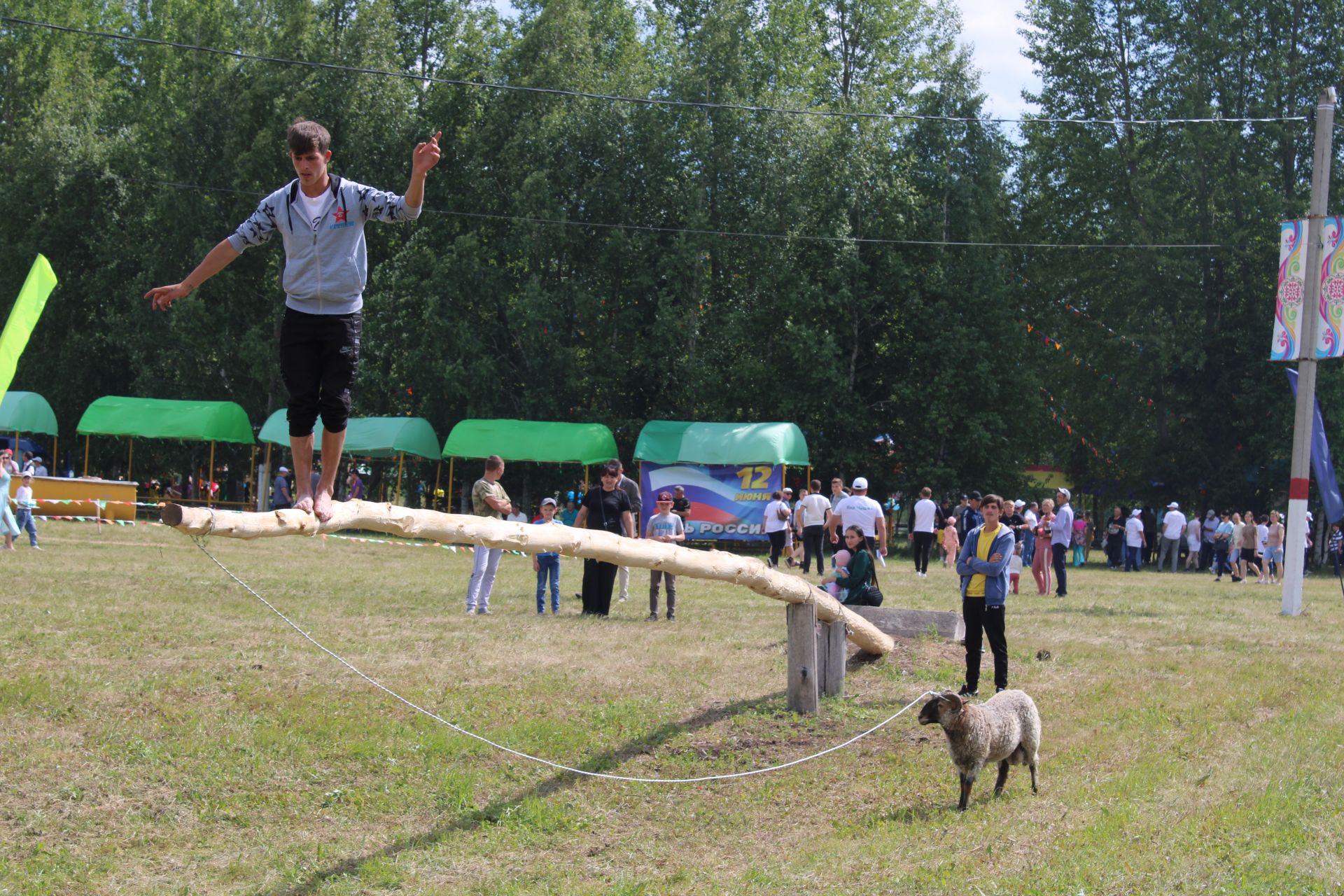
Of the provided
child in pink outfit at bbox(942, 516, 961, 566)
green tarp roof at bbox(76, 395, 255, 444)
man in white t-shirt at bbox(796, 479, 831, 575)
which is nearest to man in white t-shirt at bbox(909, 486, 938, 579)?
child in pink outfit at bbox(942, 516, 961, 566)

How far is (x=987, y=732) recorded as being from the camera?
8.42 metres

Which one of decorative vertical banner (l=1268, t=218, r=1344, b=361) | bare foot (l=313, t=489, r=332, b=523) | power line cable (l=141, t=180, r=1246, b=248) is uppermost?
power line cable (l=141, t=180, r=1246, b=248)

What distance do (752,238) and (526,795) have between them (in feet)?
100

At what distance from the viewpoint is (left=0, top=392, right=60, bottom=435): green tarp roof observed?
3753cm

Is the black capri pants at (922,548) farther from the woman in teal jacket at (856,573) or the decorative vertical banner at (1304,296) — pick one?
the woman in teal jacket at (856,573)

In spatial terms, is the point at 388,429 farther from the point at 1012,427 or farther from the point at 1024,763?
the point at 1024,763

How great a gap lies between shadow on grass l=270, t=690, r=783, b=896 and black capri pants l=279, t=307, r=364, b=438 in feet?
10.7

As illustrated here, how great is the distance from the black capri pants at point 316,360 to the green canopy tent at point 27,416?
119ft

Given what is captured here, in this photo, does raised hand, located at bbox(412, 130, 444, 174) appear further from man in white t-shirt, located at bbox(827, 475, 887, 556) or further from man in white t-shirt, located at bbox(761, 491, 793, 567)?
man in white t-shirt, located at bbox(761, 491, 793, 567)

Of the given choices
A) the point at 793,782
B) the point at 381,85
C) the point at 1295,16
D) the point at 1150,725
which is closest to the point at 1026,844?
the point at 793,782

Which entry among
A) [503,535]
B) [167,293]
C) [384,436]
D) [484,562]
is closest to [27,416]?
[384,436]

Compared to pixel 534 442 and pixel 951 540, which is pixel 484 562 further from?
pixel 534 442

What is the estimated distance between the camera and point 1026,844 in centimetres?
783

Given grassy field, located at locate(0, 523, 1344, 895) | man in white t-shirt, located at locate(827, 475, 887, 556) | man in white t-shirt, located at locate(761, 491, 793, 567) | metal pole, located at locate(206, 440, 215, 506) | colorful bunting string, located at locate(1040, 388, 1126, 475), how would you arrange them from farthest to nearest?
colorful bunting string, located at locate(1040, 388, 1126, 475), metal pole, located at locate(206, 440, 215, 506), man in white t-shirt, located at locate(761, 491, 793, 567), man in white t-shirt, located at locate(827, 475, 887, 556), grassy field, located at locate(0, 523, 1344, 895)
